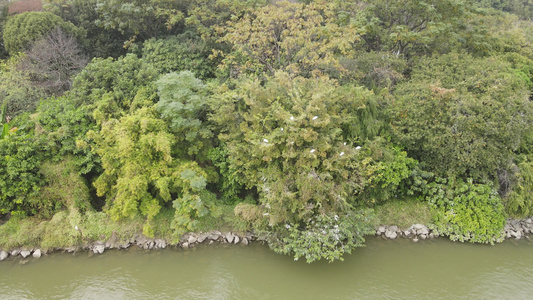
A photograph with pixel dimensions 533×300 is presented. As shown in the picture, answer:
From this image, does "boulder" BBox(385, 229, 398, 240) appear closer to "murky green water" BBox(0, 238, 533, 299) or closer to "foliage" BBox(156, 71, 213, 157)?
"murky green water" BBox(0, 238, 533, 299)

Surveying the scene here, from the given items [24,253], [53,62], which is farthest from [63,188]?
[53,62]

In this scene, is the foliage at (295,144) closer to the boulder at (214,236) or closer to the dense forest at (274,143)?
the dense forest at (274,143)

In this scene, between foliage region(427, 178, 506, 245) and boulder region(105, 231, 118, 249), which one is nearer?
boulder region(105, 231, 118, 249)

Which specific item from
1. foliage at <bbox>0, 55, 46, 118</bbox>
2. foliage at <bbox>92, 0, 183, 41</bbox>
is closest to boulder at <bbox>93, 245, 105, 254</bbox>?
foliage at <bbox>0, 55, 46, 118</bbox>

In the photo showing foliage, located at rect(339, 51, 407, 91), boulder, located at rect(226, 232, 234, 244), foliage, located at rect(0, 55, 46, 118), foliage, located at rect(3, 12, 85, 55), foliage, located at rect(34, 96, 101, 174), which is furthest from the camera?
foliage, located at rect(3, 12, 85, 55)

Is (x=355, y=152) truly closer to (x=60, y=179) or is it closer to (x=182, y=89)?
(x=182, y=89)

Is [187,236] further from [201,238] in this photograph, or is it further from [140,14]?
[140,14]

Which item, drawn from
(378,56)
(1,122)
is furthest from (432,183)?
(1,122)
